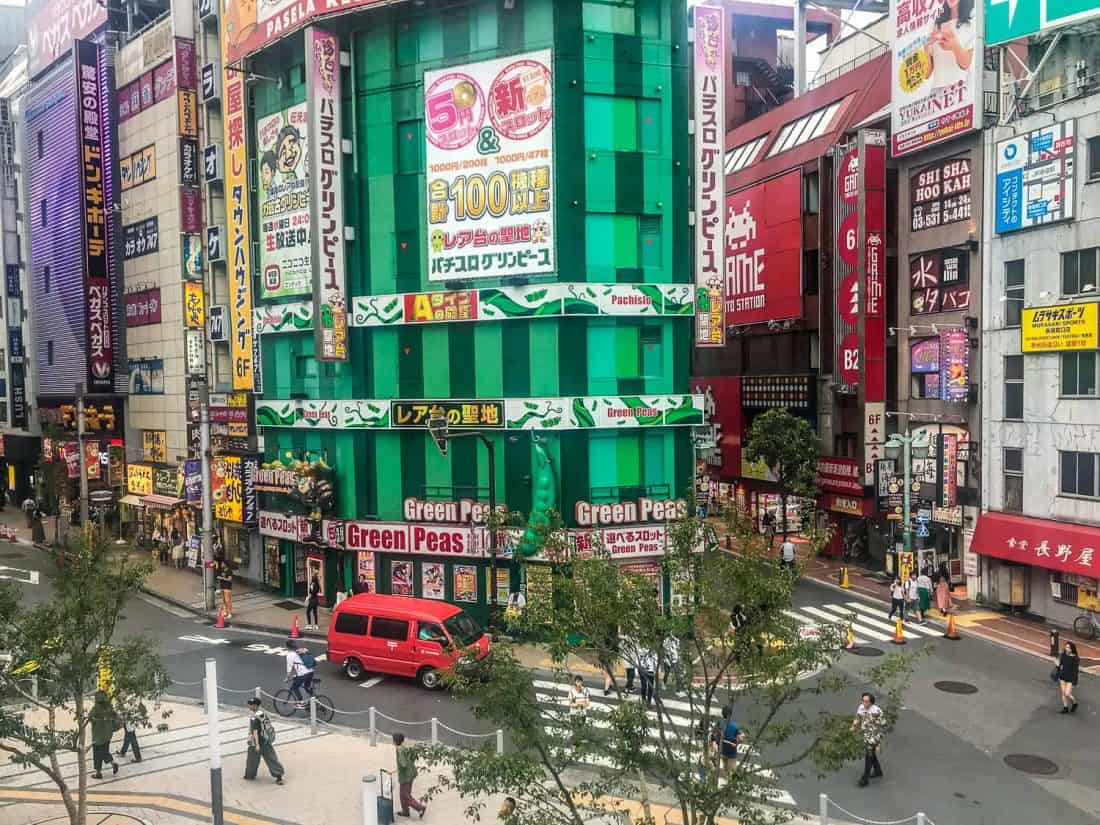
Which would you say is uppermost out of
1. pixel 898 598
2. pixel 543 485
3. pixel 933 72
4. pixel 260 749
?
pixel 933 72

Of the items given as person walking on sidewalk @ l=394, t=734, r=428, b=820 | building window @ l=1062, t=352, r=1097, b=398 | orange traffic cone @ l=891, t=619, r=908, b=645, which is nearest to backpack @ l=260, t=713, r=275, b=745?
person walking on sidewalk @ l=394, t=734, r=428, b=820

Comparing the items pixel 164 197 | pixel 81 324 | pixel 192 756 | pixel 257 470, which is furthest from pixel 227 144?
pixel 192 756

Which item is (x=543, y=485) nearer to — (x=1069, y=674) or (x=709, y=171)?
(x=709, y=171)

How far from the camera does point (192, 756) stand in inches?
826

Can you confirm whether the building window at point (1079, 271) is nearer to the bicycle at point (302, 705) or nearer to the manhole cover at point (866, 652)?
the manhole cover at point (866, 652)

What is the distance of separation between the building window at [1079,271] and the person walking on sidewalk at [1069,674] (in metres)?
13.2

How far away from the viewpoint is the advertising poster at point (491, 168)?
102ft

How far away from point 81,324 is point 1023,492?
48.0 meters

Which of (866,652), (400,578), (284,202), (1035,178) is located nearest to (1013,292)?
(1035,178)

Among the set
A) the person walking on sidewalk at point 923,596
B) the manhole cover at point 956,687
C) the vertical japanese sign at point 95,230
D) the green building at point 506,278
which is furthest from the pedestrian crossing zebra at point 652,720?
the vertical japanese sign at point 95,230

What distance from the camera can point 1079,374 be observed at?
3086cm

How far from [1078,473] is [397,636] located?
22801 millimetres

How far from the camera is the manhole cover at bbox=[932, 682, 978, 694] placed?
25266mm

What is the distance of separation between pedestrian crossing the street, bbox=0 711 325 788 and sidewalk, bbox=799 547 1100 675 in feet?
50.5
